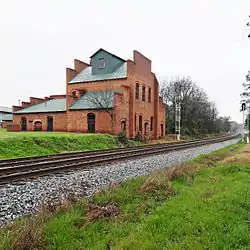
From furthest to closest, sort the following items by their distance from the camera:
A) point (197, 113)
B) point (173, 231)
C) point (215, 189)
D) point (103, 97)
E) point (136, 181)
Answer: point (197, 113)
point (103, 97)
point (136, 181)
point (215, 189)
point (173, 231)

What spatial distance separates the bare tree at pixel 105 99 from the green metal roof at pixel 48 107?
15.7 ft

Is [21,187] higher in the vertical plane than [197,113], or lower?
lower

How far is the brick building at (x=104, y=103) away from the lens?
95.2 feet

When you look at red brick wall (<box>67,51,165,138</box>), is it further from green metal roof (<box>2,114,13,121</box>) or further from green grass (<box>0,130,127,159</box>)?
green metal roof (<box>2,114,13,121</box>)

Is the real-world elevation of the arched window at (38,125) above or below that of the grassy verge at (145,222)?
above

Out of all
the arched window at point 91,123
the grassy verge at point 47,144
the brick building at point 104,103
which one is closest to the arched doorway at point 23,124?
the brick building at point 104,103

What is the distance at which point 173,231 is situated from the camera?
4.02 meters

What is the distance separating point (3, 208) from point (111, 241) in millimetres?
2977

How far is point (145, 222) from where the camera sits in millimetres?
4379

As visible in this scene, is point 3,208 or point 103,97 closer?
point 3,208

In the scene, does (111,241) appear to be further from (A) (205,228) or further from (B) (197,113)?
(B) (197,113)

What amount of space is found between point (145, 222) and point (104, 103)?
995 inches

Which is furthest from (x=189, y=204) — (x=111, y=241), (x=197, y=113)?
(x=197, y=113)

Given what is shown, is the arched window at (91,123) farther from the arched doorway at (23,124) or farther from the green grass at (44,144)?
the arched doorway at (23,124)
